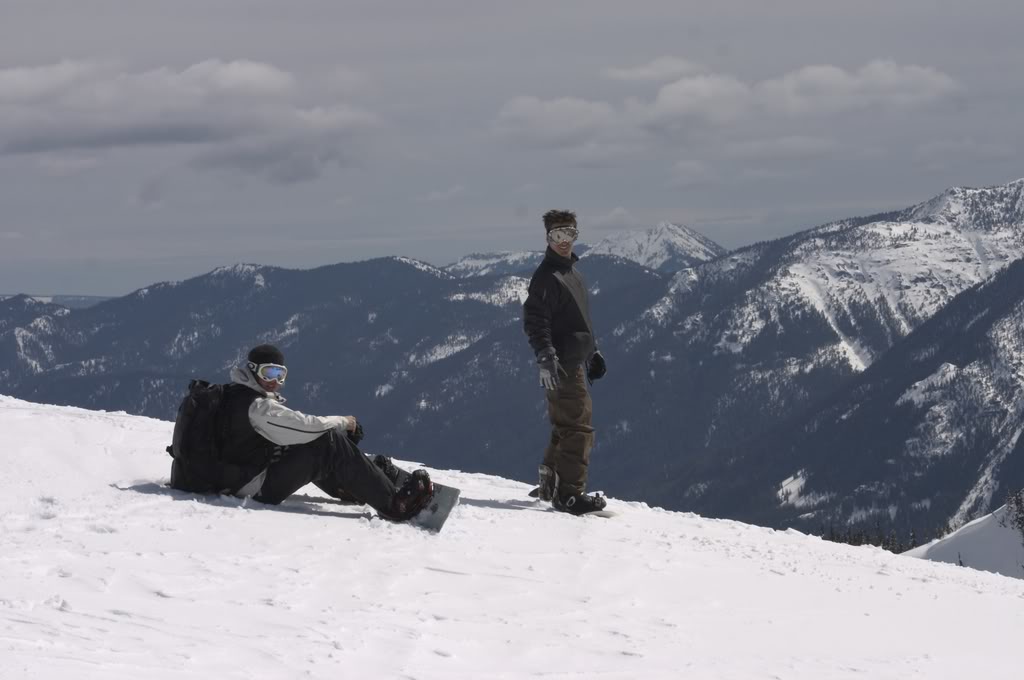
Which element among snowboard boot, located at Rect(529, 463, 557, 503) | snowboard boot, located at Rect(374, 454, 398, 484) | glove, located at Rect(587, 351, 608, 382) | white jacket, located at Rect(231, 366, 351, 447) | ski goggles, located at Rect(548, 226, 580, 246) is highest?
ski goggles, located at Rect(548, 226, 580, 246)

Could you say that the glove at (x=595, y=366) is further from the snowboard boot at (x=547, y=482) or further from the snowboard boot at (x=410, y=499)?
the snowboard boot at (x=410, y=499)

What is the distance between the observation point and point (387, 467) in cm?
1020

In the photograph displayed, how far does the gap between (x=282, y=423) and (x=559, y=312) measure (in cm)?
378

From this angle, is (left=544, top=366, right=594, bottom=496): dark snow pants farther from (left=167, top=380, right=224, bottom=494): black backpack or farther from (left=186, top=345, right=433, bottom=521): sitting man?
(left=167, top=380, right=224, bottom=494): black backpack

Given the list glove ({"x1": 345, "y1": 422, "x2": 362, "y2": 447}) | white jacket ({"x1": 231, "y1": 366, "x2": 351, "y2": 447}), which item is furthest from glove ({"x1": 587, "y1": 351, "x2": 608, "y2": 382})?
white jacket ({"x1": 231, "y1": 366, "x2": 351, "y2": 447})

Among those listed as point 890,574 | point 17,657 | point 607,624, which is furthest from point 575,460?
point 17,657

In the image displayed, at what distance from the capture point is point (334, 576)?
25.8ft

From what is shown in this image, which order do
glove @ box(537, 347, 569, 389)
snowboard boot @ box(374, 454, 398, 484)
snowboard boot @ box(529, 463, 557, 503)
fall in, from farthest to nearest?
snowboard boot @ box(529, 463, 557, 503), glove @ box(537, 347, 569, 389), snowboard boot @ box(374, 454, 398, 484)

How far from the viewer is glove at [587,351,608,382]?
40.9 ft

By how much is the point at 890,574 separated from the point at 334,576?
6107 mm

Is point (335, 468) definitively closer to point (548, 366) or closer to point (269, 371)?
point (269, 371)

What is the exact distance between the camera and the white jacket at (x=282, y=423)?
9.46m

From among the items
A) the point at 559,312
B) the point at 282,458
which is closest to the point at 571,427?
the point at 559,312

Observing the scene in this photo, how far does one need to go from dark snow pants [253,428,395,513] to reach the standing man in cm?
265
